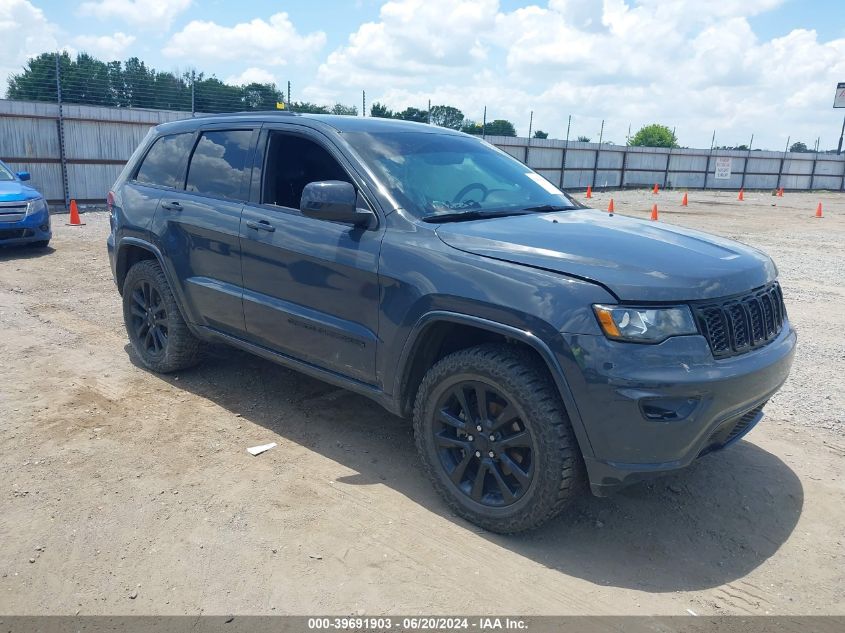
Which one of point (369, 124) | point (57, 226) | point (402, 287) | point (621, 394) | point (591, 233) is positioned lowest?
point (57, 226)

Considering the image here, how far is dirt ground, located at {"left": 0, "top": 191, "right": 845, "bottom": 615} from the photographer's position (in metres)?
2.90

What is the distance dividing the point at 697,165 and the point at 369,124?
39.3 metres

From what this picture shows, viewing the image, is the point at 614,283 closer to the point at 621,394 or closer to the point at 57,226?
the point at 621,394

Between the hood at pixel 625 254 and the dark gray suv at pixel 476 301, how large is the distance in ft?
0.04

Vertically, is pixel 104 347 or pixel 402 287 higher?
pixel 402 287

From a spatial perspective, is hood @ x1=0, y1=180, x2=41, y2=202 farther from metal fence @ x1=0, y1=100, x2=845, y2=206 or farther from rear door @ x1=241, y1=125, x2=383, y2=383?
rear door @ x1=241, y1=125, x2=383, y2=383

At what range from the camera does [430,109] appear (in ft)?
82.1

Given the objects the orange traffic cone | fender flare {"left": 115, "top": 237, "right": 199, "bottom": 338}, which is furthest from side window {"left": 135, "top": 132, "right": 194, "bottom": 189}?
the orange traffic cone

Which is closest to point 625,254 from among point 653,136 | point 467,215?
point 467,215

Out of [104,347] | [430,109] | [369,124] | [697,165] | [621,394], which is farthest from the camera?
[697,165]

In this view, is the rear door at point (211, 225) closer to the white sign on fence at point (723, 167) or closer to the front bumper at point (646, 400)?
the front bumper at point (646, 400)

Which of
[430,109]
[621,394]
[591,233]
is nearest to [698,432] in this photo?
[621,394]

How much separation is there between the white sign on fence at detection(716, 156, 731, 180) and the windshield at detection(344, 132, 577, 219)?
39.0 metres

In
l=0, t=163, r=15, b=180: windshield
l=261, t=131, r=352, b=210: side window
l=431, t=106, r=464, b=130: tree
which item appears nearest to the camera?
l=261, t=131, r=352, b=210: side window
